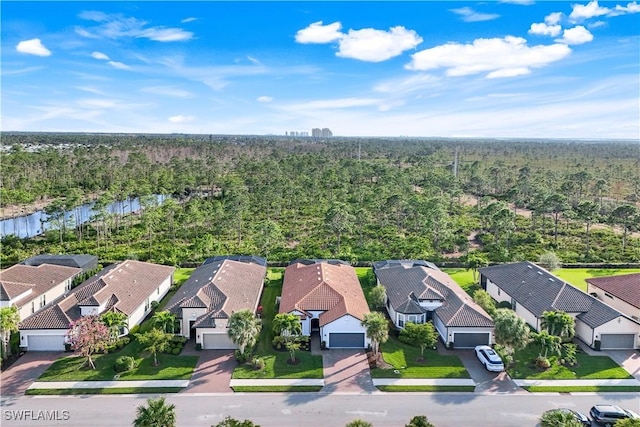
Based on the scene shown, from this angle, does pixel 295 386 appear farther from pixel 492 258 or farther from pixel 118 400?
pixel 492 258

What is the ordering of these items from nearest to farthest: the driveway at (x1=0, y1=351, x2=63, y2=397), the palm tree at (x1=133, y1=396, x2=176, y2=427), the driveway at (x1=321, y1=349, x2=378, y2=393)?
the palm tree at (x1=133, y1=396, x2=176, y2=427) < the driveway at (x1=0, y1=351, x2=63, y2=397) < the driveway at (x1=321, y1=349, x2=378, y2=393)

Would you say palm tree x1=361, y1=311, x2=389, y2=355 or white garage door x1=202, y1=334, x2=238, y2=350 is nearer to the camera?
palm tree x1=361, y1=311, x2=389, y2=355

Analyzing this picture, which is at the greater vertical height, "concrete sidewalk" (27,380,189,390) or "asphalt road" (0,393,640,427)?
"concrete sidewalk" (27,380,189,390)

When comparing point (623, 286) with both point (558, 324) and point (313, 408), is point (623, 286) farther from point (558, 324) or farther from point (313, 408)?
point (313, 408)

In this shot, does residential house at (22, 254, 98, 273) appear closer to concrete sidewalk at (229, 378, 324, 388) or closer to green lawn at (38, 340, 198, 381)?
green lawn at (38, 340, 198, 381)

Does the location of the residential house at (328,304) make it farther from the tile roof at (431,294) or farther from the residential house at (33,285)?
the residential house at (33,285)


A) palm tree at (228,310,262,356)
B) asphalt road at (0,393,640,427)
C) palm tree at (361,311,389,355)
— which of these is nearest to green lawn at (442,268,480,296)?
palm tree at (361,311,389,355)

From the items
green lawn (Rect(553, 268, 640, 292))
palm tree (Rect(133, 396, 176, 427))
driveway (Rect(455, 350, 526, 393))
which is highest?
palm tree (Rect(133, 396, 176, 427))

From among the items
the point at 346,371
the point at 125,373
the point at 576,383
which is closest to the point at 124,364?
the point at 125,373
